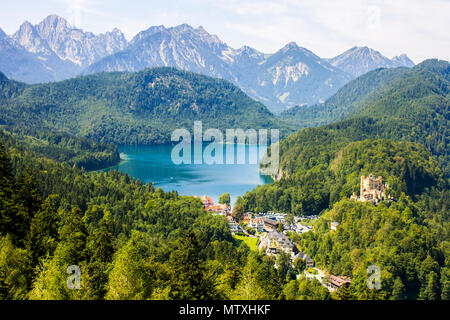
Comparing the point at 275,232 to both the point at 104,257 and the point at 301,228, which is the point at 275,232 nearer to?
the point at 301,228

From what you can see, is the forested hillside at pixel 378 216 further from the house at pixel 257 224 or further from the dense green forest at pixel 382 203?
the house at pixel 257 224

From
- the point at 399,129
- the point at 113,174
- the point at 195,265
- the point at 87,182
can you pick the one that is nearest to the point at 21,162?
the point at 87,182

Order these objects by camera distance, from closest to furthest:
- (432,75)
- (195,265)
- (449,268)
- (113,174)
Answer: (195,265)
(449,268)
(113,174)
(432,75)

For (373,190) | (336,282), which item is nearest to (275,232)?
(336,282)

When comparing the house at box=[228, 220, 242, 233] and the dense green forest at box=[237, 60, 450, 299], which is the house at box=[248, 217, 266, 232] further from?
the dense green forest at box=[237, 60, 450, 299]

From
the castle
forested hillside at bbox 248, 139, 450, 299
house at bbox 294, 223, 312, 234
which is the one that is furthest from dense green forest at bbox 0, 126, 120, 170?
the castle

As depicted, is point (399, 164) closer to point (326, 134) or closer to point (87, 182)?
point (326, 134)
